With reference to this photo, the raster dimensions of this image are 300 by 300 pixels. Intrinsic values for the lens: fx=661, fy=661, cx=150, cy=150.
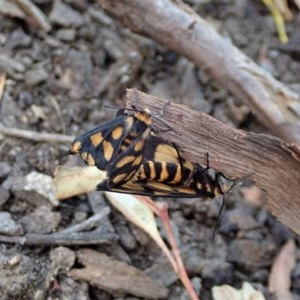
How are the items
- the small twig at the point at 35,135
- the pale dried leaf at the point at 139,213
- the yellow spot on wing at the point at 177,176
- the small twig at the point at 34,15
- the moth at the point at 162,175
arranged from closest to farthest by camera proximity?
the moth at the point at 162,175
the yellow spot on wing at the point at 177,176
the pale dried leaf at the point at 139,213
the small twig at the point at 35,135
the small twig at the point at 34,15

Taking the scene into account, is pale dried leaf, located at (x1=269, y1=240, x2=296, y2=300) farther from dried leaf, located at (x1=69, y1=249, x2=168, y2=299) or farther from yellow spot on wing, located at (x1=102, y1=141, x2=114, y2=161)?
Result: yellow spot on wing, located at (x1=102, y1=141, x2=114, y2=161)

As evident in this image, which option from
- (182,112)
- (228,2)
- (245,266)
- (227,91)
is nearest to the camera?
(182,112)

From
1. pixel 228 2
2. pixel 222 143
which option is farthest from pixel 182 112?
pixel 228 2

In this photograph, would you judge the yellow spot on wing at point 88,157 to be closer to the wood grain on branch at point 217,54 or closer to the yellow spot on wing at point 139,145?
the yellow spot on wing at point 139,145

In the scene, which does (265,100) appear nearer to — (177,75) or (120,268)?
(177,75)

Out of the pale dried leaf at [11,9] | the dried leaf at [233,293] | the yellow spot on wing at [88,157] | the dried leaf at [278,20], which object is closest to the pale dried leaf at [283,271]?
the dried leaf at [233,293]

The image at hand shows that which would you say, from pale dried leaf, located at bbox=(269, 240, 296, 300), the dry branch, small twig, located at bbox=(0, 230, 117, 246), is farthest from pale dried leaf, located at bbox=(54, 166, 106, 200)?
pale dried leaf, located at bbox=(269, 240, 296, 300)
